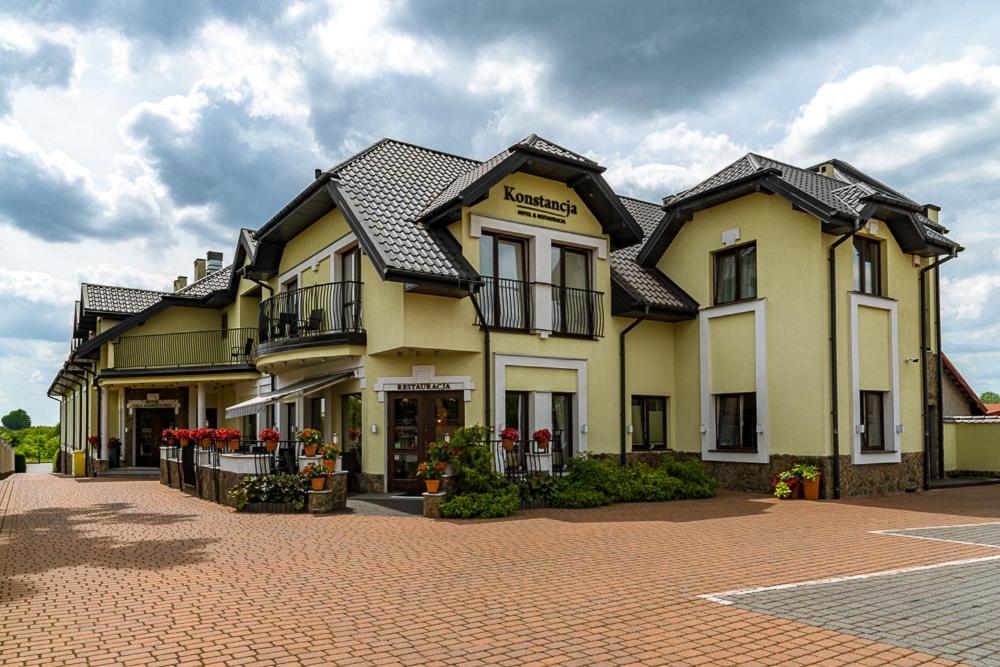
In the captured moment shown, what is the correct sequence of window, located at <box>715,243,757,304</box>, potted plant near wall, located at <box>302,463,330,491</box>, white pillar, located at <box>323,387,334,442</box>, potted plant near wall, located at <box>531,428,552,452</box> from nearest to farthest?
potted plant near wall, located at <box>302,463,330,491</box> < potted plant near wall, located at <box>531,428,552,452</box> < window, located at <box>715,243,757,304</box> < white pillar, located at <box>323,387,334,442</box>

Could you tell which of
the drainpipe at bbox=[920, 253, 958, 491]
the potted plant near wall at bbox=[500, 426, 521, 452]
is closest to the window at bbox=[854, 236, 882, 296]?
the drainpipe at bbox=[920, 253, 958, 491]

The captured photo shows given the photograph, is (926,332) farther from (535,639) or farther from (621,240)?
(535,639)

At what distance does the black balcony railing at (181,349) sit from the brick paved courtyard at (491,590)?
14554 mm

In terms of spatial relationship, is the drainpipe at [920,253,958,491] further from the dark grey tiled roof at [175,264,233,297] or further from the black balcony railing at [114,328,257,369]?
the dark grey tiled roof at [175,264,233,297]

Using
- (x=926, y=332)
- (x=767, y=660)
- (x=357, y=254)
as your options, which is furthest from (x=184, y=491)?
(x=926, y=332)

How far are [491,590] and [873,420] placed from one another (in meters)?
13.0

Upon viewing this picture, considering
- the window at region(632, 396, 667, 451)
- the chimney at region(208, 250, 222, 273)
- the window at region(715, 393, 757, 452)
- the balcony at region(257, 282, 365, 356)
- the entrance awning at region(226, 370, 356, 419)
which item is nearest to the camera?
the balcony at region(257, 282, 365, 356)

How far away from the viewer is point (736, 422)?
59.3ft

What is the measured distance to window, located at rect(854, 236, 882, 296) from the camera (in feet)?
56.9

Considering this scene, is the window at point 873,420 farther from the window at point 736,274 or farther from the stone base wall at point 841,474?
the window at point 736,274

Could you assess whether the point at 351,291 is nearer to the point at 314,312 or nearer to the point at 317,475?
the point at 314,312

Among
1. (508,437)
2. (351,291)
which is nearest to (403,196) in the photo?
(351,291)

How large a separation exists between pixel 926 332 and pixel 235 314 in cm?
2235

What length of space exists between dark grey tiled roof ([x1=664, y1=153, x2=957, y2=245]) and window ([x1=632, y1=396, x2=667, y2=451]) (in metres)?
4.92
